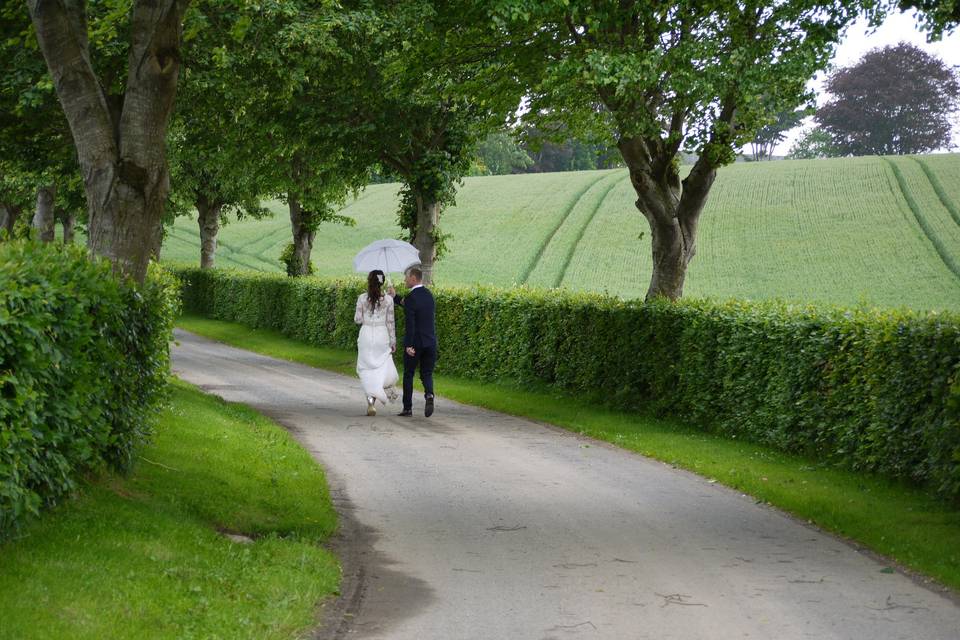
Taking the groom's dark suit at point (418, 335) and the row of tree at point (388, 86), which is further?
the groom's dark suit at point (418, 335)

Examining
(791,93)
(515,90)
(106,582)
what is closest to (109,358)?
(106,582)

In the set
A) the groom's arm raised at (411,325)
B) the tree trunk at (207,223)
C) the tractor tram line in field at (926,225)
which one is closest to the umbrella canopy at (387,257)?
the groom's arm raised at (411,325)

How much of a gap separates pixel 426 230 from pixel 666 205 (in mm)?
11221

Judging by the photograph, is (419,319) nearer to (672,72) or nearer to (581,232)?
(672,72)

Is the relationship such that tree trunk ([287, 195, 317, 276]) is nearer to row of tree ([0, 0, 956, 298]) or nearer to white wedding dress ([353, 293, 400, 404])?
row of tree ([0, 0, 956, 298])

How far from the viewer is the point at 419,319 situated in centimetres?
1839

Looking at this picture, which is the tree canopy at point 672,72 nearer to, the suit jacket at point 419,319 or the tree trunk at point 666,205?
the tree trunk at point 666,205

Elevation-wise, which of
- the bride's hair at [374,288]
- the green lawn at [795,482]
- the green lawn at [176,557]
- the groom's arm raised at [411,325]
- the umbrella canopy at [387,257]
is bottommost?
the green lawn at [176,557]

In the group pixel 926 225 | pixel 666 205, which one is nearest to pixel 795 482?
pixel 666 205

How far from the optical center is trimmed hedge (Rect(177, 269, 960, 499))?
1215cm

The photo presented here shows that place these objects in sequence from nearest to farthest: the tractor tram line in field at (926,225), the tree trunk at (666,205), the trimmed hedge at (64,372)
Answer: the trimmed hedge at (64,372), the tree trunk at (666,205), the tractor tram line in field at (926,225)

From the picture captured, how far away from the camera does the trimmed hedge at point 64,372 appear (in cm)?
639

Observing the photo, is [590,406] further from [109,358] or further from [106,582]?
[106,582]

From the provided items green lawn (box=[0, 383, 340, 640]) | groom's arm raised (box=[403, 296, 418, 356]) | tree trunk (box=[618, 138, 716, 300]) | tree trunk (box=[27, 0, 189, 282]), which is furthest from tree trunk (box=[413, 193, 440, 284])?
green lawn (box=[0, 383, 340, 640])
